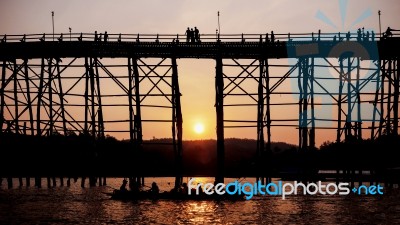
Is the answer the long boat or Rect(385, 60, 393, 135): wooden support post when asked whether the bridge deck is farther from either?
the long boat

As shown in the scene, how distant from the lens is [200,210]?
28859 mm

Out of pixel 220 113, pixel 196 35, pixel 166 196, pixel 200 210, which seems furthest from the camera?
pixel 196 35

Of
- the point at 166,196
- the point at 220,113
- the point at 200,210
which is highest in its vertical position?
the point at 220,113

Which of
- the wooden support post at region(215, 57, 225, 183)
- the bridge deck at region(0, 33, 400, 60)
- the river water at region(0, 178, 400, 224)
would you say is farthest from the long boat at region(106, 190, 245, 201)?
the bridge deck at region(0, 33, 400, 60)

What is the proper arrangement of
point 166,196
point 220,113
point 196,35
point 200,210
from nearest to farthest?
point 200,210, point 220,113, point 166,196, point 196,35

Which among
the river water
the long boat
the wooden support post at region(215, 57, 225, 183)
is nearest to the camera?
the river water

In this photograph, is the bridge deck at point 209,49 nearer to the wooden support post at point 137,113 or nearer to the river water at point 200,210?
the wooden support post at point 137,113

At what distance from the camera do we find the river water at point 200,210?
2533 cm

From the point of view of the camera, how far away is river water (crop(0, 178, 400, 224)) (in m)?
25.3

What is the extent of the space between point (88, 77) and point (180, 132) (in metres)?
5.77

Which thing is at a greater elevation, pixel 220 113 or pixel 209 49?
pixel 209 49

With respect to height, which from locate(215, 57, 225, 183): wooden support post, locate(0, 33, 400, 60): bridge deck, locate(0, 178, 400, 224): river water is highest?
locate(0, 33, 400, 60): bridge deck

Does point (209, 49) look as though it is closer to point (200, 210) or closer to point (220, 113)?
point (220, 113)

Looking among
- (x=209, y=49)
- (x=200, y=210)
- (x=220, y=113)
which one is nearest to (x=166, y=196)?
(x=200, y=210)
